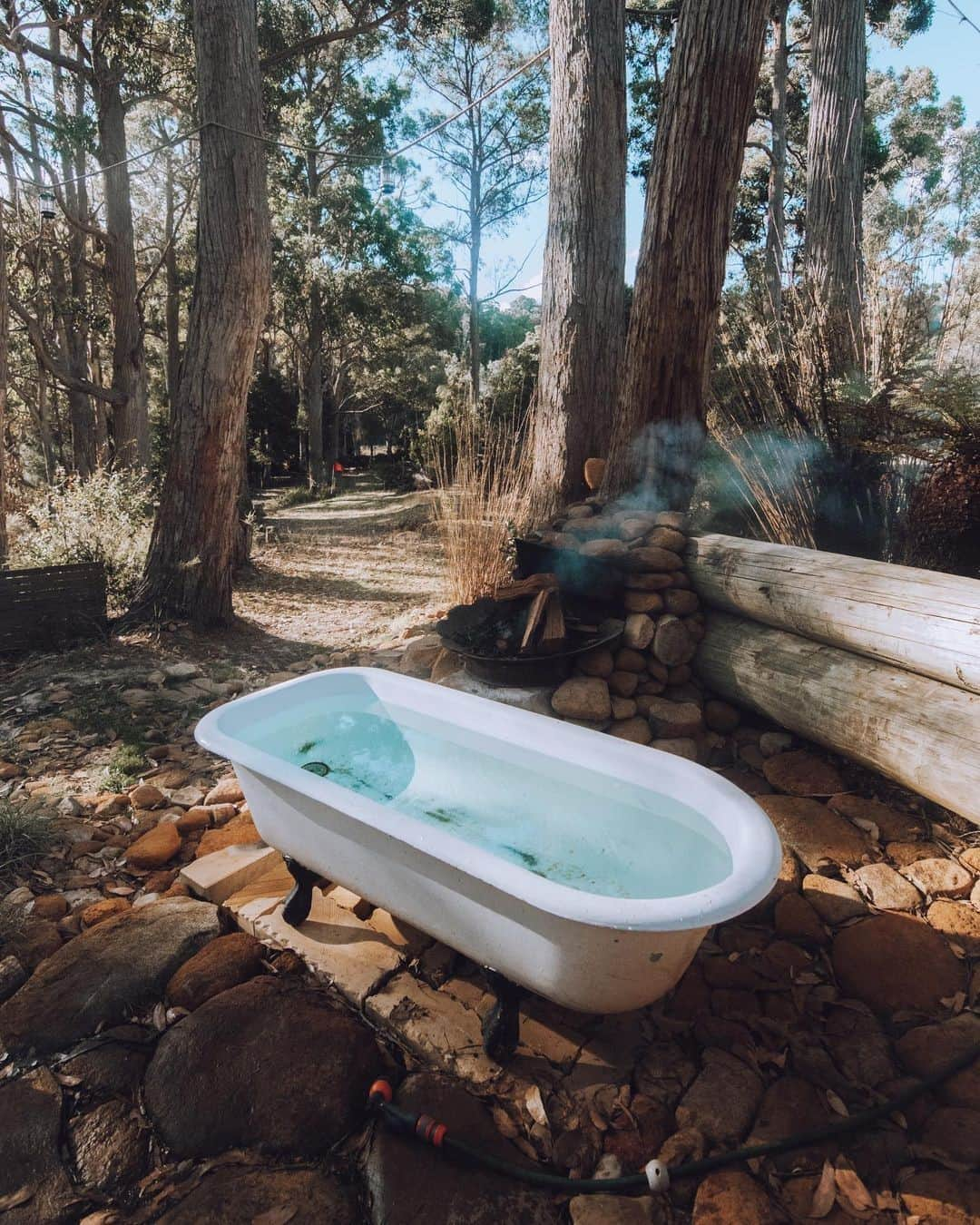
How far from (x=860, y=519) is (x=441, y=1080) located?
8.13 feet

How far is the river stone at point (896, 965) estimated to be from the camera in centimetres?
137

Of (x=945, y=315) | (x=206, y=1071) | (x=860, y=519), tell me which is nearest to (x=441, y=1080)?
(x=206, y=1071)

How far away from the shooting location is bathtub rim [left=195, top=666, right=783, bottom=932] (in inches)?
40.1

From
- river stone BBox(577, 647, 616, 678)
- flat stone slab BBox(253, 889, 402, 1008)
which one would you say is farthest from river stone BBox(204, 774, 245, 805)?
river stone BBox(577, 647, 616, 678)

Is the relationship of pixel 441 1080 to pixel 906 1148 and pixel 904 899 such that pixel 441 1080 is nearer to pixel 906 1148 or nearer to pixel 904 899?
pixel 906 1148

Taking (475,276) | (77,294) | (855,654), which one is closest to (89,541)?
(855,654)

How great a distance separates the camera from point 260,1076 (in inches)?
48.2

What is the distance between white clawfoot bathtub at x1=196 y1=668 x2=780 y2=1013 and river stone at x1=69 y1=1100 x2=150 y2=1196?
0.51 metres

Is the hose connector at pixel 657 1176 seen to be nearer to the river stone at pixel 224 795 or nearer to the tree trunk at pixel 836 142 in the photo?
the river stone at pixel 224 795

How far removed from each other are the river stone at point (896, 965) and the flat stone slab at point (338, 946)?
0.94 m

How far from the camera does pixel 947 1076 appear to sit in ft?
3.91

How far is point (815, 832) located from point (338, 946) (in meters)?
1.19

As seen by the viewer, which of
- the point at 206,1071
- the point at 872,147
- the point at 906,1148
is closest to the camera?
the point at 906,1148

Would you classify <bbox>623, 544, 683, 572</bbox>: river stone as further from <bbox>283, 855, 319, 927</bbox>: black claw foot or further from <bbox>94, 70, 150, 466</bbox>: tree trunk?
<bbox>94, 70, 150, 466</bbox>: tree trunk
